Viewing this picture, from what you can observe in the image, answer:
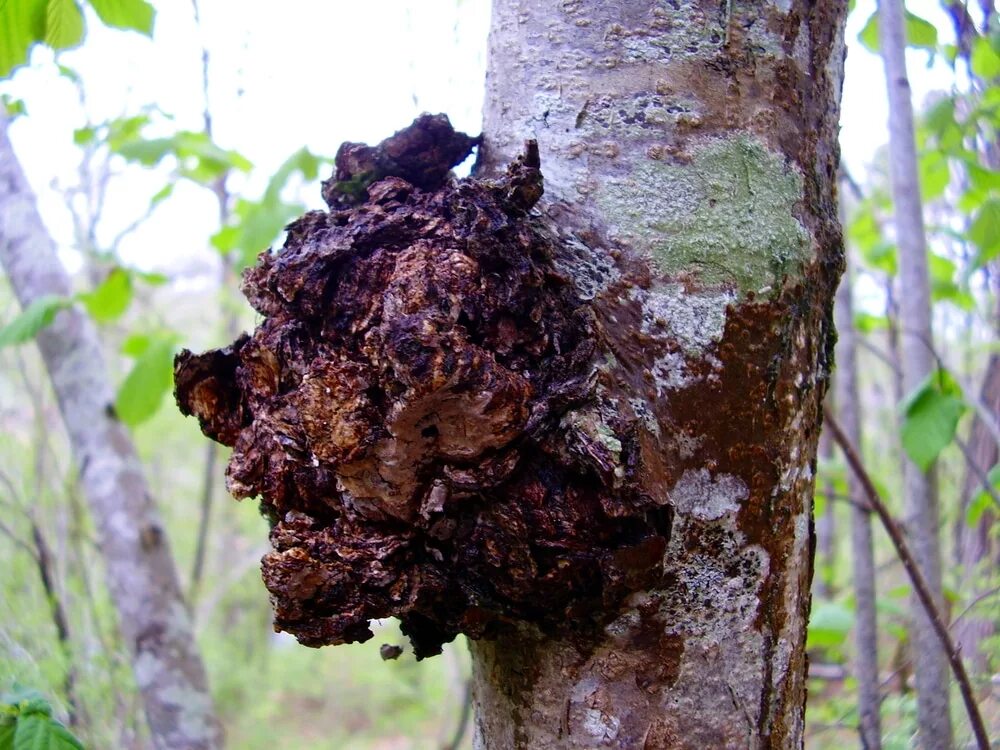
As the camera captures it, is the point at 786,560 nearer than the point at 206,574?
Yes

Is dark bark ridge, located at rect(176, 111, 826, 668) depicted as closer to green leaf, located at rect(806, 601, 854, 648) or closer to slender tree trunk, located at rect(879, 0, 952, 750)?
slender tree trunk, located at rect(879, 0, 952, 750)

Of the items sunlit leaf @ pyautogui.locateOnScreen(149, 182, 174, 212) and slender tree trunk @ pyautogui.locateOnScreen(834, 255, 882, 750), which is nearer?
slender tree trunk @ pyautogui.locateOnScreen(834, 255, 882, 750)

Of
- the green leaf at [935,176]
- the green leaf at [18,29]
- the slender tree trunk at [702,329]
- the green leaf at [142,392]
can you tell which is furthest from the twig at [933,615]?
the green leaf at [935,176]

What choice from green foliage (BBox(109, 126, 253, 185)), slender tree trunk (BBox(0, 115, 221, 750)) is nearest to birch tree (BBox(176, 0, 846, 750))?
slender tree trunk (BBox(0, 115, 221, 750))

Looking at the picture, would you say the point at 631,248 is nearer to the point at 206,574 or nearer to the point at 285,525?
the point at 285,525

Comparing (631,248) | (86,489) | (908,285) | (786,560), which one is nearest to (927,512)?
(908,285)

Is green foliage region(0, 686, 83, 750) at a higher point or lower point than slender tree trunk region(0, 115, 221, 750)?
lower
